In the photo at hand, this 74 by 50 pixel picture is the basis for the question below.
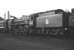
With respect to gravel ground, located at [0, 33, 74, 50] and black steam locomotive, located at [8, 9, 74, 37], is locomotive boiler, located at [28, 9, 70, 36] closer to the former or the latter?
black steam locomotive, located at [8, 9, 74, 37]

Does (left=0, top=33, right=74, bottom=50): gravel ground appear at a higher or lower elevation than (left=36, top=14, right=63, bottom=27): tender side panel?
lower

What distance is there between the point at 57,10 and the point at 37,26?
3.80 meters

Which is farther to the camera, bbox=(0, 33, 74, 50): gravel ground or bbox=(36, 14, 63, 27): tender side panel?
bbox=(36, 14, 63, 27): tender side panel

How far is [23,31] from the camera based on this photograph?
15836 mm

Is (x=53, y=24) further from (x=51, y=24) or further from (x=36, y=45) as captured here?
(x=36, y=45)

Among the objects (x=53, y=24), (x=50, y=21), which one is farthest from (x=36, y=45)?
(x=50, y=21)

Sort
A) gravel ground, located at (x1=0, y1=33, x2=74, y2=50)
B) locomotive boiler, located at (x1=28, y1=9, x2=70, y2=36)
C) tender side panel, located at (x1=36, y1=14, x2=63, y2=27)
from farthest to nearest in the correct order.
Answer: tender side panel, located at (x1=36, y1=14, x2=63, y2=27), locomotive boiler, located at (x1=28, y1=9, x2=70, y2=36), gravel ground, located at (x1=0, y1=33, x2=74, y2=50)

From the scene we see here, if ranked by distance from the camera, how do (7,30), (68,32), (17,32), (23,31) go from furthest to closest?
(7,30), (17,32), (23,31), (68,32)

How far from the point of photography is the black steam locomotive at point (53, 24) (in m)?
11.9

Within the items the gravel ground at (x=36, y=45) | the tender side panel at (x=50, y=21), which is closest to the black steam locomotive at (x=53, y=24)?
the tender side panel at (x=50, y=21)

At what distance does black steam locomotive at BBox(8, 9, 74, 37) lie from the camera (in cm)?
1188

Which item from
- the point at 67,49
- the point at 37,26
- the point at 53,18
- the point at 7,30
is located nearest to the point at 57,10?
the point at 53,18

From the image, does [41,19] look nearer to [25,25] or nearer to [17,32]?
[25,25]

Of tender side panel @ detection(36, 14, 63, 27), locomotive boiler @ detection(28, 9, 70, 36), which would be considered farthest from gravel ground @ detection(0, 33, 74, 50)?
tender side panel @ detection(36, 14, 63, 27)
